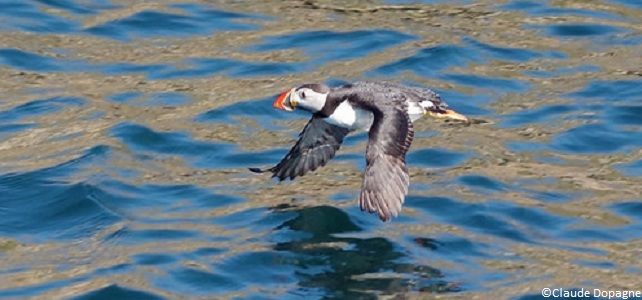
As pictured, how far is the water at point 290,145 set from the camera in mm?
11078

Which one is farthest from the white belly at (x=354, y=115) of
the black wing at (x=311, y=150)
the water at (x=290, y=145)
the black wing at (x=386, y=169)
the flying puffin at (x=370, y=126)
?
the water at (x=290, y=145)

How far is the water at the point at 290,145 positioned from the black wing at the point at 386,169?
0.53 meters

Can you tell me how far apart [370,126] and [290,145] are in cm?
197

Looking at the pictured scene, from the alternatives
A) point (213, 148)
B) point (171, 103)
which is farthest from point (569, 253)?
point (171, 103)

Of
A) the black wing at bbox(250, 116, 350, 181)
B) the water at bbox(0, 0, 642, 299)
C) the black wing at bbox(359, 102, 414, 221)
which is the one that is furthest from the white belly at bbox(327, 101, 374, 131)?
the water at bbox(0, 0, 642, 299)

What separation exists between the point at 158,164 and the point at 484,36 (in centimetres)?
438

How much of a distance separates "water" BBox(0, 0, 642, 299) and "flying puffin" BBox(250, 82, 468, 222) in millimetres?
422

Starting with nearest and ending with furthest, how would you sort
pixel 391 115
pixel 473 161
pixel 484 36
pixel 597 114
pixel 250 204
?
pixel 391 115 → pixel 250 204 → pixel 473 161 → pixel 597 114 → pixel 484 36

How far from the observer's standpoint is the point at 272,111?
1444cm

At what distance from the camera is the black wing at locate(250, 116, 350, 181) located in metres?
12.4

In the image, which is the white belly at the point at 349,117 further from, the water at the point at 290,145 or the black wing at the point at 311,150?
the water at the point at 290,145

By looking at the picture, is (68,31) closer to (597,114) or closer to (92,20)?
(92,20)

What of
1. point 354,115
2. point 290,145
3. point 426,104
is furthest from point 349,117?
point 290,145

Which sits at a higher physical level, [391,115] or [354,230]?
[391,115]
